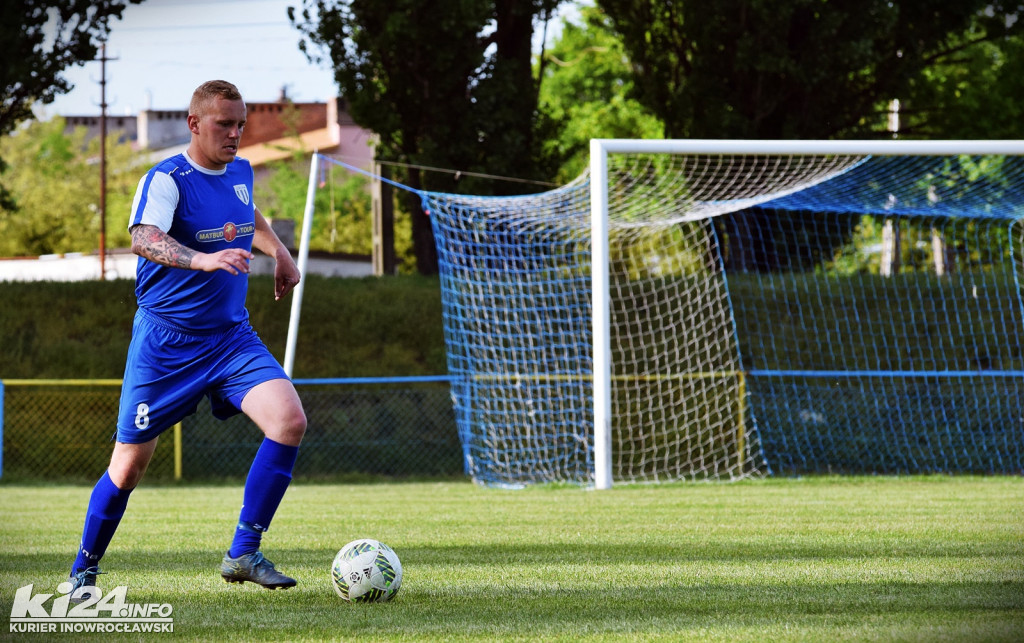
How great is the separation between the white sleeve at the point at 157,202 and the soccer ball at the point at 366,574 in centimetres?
143

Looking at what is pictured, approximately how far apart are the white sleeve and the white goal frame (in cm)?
658

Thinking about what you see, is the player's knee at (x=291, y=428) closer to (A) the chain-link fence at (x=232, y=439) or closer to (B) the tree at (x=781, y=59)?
(A) the chain-link fence at (x=232, y=439)

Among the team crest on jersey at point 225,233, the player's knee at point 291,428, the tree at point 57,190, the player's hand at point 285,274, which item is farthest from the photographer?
the tree at point 57,190

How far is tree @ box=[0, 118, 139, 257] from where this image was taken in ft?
164

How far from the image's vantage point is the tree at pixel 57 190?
5009 centimetres

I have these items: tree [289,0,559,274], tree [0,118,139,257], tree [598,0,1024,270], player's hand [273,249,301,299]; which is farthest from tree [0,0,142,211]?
tree [0,118,139,257]

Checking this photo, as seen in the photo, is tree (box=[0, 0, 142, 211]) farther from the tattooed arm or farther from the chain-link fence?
the tattooed arm

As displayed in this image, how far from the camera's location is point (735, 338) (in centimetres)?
1459

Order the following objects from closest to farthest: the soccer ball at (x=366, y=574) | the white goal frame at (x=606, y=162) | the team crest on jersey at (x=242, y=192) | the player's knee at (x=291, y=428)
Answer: the soccer ball at (x=366, y=574) → the player's knee at (x=291, y=428) → the team crest on jersey at (x=242, y=192) → the white goal frame at (x=606, y=162)

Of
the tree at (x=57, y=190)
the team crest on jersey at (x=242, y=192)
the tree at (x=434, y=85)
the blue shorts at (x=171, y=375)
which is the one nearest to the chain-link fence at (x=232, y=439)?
the tree at (x=434, y=85)

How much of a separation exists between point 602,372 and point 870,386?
19.5ft

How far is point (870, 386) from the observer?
15547 mm

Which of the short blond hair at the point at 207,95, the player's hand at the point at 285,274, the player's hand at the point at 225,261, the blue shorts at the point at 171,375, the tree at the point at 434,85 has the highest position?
the tree at the point at 434,85

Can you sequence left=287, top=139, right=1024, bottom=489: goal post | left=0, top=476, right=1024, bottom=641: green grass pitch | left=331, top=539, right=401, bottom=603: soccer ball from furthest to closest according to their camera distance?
left=287, top=139, right=1024, bottom=489: goal post < left=331, top=539, right=401, bottom=603: soccer ball < left=0, top=476, right=1024, bottom=641: green grass pitch
